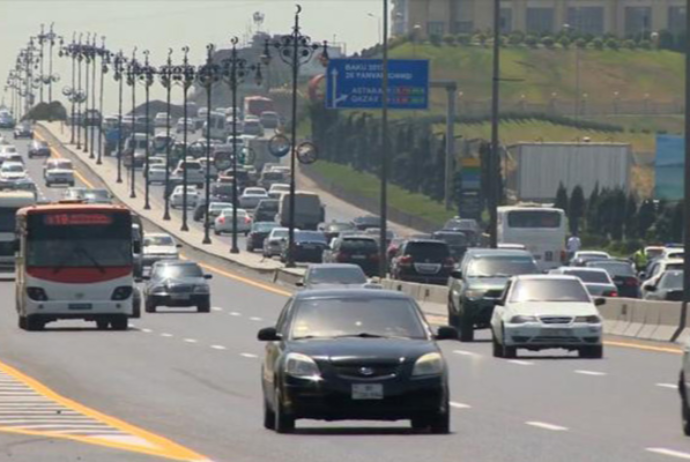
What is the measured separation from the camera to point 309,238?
307 feet

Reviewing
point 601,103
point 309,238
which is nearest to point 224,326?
point 309,238

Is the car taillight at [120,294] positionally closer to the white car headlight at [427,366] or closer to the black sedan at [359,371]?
the black sedan at [359,371]

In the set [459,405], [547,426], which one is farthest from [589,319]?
[547,426]

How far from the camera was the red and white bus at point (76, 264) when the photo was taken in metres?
49.3

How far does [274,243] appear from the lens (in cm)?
9306

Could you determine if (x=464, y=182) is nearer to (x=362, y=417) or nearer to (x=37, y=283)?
(x=37, y=283)

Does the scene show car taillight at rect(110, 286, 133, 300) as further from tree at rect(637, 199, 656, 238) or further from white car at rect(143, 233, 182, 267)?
tree at rect(637, 199, 656, 238)

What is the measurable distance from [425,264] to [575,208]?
4158cm

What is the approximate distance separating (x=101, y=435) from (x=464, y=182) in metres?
79.3

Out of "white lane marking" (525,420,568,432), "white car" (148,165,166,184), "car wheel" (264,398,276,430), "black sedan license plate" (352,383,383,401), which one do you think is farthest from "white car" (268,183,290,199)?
"black sedan license plate" (352,383,383,401)

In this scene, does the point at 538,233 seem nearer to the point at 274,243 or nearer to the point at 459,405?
the point at 274,243

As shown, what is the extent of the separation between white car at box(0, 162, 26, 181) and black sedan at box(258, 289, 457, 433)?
109245 mm

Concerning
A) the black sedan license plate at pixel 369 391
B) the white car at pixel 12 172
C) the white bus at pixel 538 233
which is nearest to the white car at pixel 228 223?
the white car at pixel 12 172

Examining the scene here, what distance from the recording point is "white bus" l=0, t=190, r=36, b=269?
77938mm
